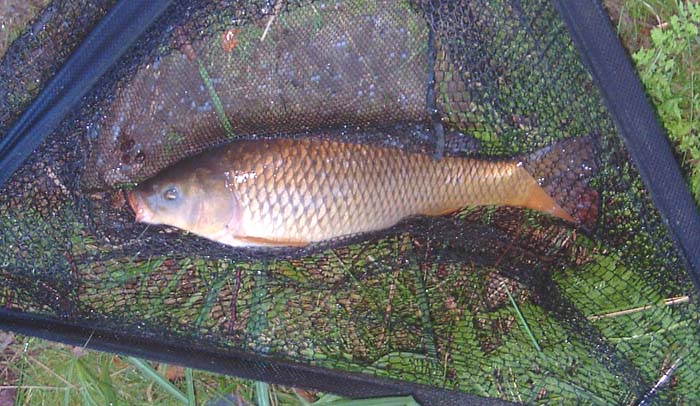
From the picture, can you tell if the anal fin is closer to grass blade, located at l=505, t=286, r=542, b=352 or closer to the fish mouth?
the fish mouth

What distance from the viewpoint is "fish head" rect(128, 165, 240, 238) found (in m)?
1.49

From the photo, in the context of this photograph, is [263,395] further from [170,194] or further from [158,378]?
[170,194]

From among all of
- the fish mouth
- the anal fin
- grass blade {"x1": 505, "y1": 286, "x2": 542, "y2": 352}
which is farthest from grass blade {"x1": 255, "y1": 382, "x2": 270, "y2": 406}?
grass blade {"x1": 505, "y1": 286, "x2": 542, "y2": 352}

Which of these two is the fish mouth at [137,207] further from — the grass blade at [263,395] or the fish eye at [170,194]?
the grass blade at [263,395]

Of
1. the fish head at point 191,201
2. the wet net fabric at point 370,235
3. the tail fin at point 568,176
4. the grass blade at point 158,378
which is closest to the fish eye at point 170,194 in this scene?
the fish head at point 191,201

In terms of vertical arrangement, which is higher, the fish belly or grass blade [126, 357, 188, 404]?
the fish belly

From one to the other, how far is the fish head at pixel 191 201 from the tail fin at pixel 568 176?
2.34 feet

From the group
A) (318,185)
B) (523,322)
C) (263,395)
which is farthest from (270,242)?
(523,322)

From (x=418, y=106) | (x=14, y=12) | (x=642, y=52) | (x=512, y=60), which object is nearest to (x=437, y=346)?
(x=418, y=106)

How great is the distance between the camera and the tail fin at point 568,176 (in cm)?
154

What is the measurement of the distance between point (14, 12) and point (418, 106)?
3.43ft

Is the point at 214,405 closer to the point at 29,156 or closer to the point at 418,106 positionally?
the point at 29,156

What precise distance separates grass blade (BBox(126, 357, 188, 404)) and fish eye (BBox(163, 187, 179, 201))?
18.7 inches

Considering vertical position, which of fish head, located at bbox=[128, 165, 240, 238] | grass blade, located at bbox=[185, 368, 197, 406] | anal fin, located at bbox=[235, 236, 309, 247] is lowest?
grass blade, located at bbox=[185, 368, 197, 406]
